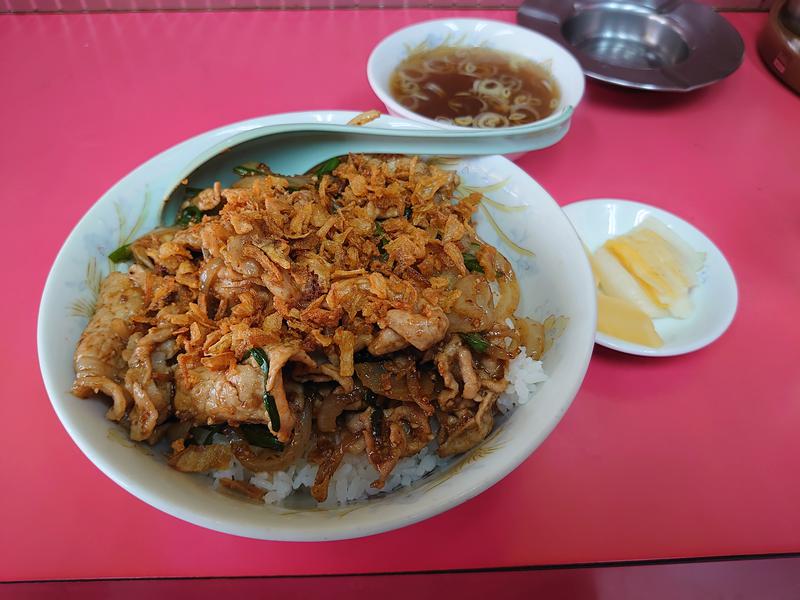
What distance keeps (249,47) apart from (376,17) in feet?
2.71

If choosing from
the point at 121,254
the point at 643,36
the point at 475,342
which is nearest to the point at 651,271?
the point at 475,342

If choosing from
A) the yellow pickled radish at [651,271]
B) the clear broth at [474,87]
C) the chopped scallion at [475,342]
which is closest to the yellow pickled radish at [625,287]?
the yellow pickled radish at [651,271]

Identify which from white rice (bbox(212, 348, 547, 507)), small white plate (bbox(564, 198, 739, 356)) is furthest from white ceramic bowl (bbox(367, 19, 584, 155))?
white rice (bbox(212, 348, 547, 507))

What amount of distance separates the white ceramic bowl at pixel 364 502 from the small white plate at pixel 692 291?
388 millimetres

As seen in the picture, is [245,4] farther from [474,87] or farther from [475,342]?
[475,342]

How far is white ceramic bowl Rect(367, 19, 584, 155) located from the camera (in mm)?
2410

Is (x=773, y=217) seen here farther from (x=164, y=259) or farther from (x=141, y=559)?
(x=141, y=559)

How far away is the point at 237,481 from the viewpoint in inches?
51.6

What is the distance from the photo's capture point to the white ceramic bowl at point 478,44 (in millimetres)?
2410

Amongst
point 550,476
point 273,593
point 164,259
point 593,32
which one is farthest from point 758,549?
point 593,32

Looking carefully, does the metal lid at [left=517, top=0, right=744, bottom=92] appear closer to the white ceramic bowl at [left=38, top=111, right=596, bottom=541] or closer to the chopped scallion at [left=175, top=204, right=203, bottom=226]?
the white ceramic bowl at [left=38, top=111, right=596, bottom=541]

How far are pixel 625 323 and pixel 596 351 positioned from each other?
0.47 feet

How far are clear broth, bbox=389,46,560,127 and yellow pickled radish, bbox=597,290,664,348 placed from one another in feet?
3.42

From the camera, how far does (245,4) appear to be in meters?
3.36
